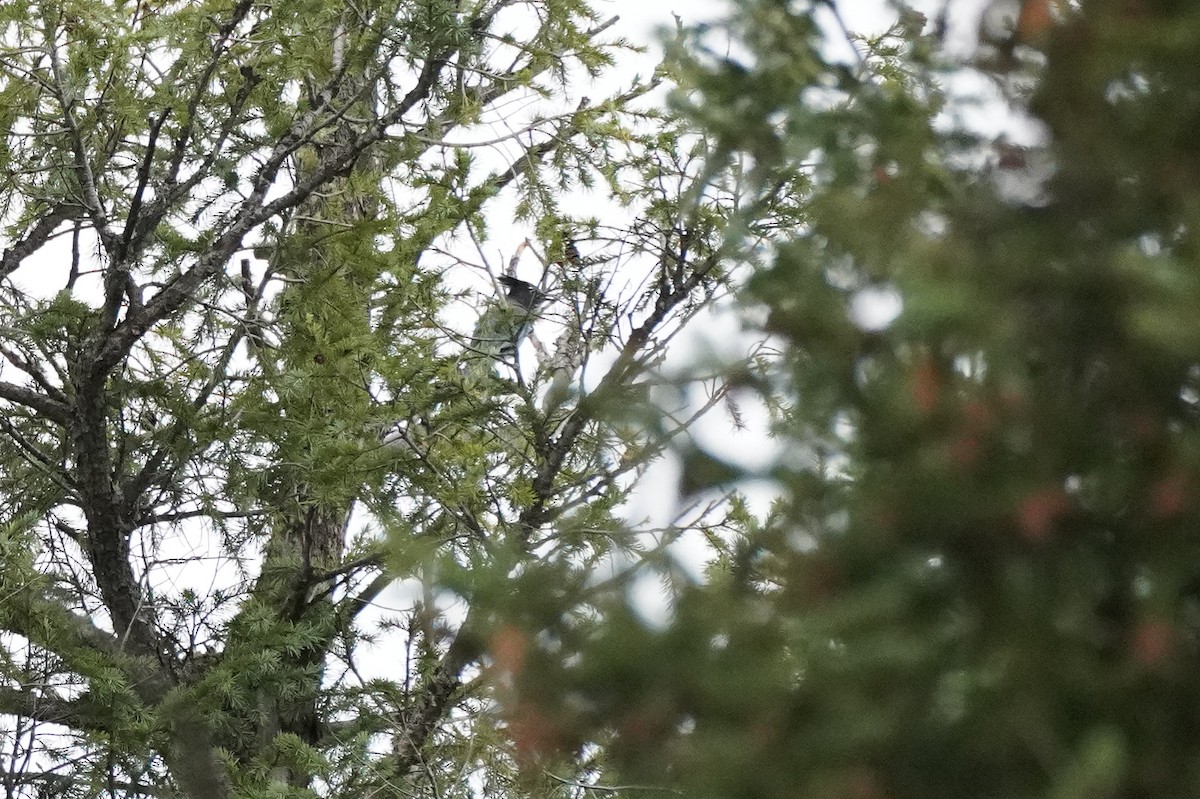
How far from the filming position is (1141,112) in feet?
4.48

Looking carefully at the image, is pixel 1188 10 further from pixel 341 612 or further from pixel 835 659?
pixel 341 612

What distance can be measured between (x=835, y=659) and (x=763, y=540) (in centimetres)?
27

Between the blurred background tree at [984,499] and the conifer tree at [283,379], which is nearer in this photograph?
the blurred background tree at [984,499]

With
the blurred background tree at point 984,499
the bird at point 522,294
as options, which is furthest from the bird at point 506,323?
the blurred background tree at point 984,499

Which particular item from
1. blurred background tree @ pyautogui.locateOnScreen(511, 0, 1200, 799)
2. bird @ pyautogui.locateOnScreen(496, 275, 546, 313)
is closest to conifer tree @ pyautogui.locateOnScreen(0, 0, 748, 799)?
bird @ pyautogui.locateOnScreen(496, 275, 546, 313)

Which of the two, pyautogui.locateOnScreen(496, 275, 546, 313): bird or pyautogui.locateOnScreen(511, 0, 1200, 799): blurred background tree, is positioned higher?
pyautogui.locateOnScreen(496, 275, 546, 313): bird

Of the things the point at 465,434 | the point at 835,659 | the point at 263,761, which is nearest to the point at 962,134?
the point at 835,659

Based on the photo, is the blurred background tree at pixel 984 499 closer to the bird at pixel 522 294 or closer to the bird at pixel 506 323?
the bird at pixel 506 323

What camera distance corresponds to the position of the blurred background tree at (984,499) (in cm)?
120

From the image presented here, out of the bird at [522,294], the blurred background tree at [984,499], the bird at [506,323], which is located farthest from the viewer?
the bird at [522,294]

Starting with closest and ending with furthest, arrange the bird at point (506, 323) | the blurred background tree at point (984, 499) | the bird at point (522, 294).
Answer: the blurred background tree at point (984, 499)
the bird at point (506, 323)
the bird at point (522, 294)

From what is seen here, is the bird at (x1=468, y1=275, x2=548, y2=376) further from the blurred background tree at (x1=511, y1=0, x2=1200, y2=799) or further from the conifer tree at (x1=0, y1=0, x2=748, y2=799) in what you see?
the blurred background tree at (x1=511, y1=0, x2=1200, y2=799)

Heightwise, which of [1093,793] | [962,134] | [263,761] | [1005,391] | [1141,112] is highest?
[263,761]

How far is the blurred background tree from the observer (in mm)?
1199
